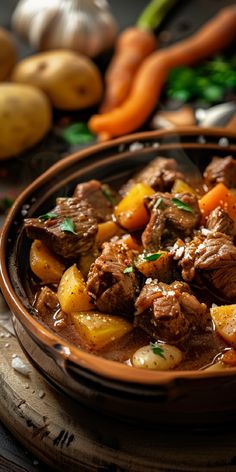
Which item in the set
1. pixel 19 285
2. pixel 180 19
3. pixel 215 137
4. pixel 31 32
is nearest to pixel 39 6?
pixel 31 32

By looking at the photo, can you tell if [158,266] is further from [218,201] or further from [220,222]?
[218,201]

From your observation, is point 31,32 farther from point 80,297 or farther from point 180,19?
point 80,297

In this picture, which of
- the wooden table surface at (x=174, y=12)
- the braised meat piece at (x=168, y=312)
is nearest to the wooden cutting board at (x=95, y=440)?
the braised meat piece at (x=168, y=312)

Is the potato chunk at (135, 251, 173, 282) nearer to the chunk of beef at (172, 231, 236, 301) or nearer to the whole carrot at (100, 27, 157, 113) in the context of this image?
the chunk of beef at (172, 231, 236, 301)

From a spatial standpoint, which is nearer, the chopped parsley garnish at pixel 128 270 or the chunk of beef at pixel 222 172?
the chopped parsley garnish at pixel 128 270

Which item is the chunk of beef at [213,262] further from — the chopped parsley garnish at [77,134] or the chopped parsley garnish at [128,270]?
the chopped parsley garnish at [77,134]

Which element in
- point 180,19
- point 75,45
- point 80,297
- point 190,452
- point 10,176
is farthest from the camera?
point 180,19

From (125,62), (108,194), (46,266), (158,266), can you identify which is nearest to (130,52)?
(125,62)
